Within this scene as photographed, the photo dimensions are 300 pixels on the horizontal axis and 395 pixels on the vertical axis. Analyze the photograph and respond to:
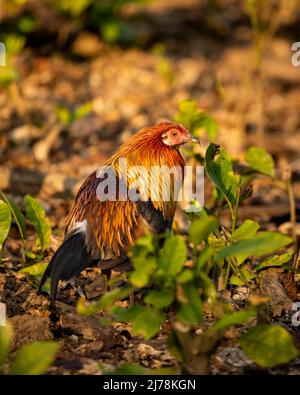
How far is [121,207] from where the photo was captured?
432cm

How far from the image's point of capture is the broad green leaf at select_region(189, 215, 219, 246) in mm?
3317

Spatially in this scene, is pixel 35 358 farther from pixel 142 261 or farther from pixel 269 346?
pixel 269 346

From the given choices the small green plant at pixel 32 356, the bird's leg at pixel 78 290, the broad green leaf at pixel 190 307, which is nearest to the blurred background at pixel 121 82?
the bird's leg at pixel 78 290

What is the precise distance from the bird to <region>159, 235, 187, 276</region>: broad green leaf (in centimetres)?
86

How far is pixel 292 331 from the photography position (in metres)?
4.05

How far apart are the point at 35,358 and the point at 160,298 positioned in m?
0.65

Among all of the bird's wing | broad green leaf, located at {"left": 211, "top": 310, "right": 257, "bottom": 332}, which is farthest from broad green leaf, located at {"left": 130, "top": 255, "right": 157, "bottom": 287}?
the bird's wing

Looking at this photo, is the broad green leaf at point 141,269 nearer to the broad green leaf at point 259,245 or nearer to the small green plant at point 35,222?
the broad green leaf at point 259,245

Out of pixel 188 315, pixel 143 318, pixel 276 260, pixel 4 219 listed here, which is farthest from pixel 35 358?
pixel 276 260

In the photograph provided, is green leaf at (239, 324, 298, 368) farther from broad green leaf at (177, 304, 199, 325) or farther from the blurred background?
the blurred background

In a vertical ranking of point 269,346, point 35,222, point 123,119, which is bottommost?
point 269,346

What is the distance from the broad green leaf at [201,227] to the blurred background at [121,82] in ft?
8.01

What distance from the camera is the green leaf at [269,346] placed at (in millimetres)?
3269
